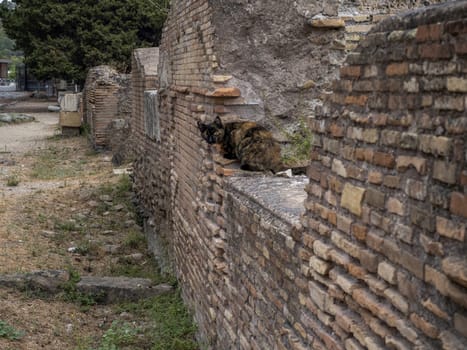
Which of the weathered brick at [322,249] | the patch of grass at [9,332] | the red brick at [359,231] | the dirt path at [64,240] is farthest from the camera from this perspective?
the dirt path at [64,240]

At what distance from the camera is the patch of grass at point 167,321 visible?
5.68 metres

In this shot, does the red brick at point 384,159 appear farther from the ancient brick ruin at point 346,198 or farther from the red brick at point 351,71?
the red brick at point 351,71

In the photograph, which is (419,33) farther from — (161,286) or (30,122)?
(30,122)

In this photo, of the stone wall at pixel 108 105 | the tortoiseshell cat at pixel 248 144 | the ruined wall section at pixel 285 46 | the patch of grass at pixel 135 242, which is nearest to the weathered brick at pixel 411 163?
the tortoiseshell cat at pixel 248 144

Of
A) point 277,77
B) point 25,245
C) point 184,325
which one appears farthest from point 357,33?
point 25,245

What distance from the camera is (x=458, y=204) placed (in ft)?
6.20

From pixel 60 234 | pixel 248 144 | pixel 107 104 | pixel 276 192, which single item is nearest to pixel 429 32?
pixel 276 192

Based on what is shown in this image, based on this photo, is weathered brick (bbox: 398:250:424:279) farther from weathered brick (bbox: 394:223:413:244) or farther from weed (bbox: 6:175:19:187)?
weed (bbox: 6:175:19:187)

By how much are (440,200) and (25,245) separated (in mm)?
7466

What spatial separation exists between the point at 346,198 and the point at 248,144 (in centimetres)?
229

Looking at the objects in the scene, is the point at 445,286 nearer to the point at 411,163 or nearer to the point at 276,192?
the point at 411,163

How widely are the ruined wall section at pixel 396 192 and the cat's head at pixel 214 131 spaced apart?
2.00 m

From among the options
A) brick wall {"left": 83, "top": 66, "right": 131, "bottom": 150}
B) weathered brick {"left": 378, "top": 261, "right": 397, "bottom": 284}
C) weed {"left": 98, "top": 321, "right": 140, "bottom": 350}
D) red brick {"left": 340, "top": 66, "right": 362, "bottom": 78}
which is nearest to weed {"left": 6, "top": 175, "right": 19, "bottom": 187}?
brick wall {"left": 83, "top": 66, "right": 131, "bottom": 150}

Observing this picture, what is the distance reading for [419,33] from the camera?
212cm
